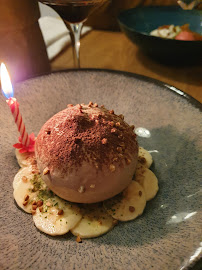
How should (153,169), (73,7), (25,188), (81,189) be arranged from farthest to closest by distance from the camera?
(73,7)
(153,169)
(25,188)
(81,189)

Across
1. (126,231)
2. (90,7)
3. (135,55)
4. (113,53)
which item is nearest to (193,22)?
(135,55)

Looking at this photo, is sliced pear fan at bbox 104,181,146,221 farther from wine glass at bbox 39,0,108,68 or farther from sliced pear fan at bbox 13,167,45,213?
wine glass at bbox 39,0,108,68

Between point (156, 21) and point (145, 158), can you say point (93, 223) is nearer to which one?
point (145, 158)

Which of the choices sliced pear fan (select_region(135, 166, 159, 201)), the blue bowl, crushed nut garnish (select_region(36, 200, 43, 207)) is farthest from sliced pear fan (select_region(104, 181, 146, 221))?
the blue bowl

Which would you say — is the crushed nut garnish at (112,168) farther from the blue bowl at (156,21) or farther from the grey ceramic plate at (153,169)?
the blue bowl at (156,21)

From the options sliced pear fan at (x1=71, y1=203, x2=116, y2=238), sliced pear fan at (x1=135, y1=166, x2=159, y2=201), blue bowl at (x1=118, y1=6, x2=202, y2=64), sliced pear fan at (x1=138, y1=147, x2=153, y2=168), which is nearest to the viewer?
sliced pear fan at (x1=71, y1=203, x2=116, y2=238)

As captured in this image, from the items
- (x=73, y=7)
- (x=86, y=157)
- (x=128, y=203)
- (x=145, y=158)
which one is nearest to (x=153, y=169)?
(x=145, y=158)
